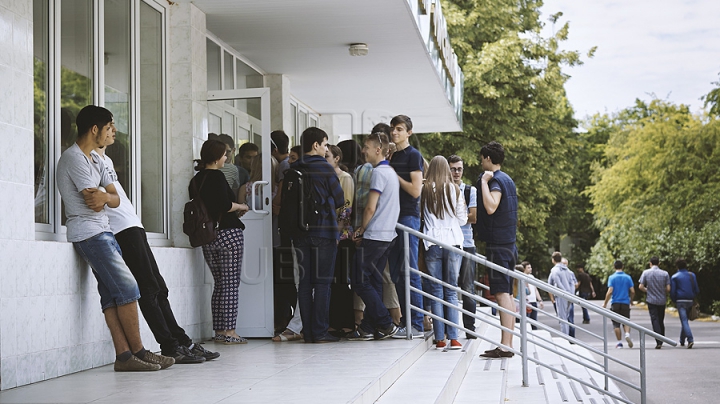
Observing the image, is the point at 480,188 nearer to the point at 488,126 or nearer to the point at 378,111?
the point at 378,111

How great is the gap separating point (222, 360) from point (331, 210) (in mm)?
1666

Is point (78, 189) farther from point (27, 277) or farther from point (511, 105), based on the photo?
point (511, 105)

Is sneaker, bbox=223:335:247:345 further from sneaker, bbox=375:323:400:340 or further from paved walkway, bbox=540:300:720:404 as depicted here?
paved walkway, bbox=540:300:720:404

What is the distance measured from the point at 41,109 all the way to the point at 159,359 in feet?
6.51

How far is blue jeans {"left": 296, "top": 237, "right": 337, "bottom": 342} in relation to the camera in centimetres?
731

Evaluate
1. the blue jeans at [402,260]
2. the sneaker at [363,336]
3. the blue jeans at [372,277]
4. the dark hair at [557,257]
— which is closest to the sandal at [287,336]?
the sneaker at [363,336]

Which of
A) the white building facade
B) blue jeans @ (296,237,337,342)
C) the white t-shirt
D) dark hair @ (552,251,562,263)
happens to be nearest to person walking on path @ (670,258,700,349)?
dark hair @ (552,251,562,263)

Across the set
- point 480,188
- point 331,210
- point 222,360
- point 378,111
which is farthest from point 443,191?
point 378,111

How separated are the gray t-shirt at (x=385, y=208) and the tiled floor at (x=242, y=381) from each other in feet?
3.40

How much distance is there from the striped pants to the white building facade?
334 millimetres

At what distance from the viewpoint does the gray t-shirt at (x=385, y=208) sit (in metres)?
7.45

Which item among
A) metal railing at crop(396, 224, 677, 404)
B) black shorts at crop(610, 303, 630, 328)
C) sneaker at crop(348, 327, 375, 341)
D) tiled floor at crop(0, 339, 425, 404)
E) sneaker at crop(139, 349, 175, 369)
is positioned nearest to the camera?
tiled floor at crop(0, 339, 425, 404)

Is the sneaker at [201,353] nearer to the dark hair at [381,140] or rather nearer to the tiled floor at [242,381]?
the tiled floor at [242,381]

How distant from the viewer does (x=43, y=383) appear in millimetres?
5371
